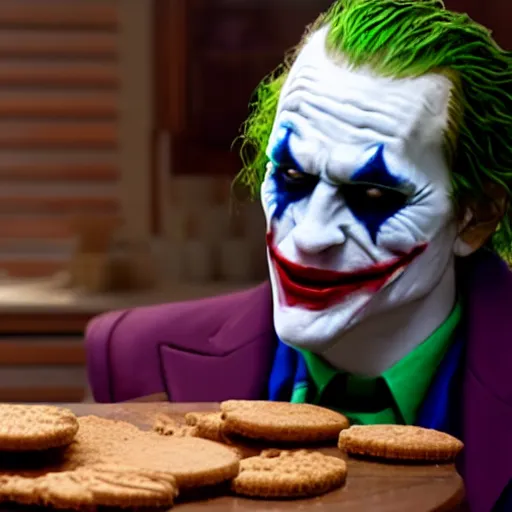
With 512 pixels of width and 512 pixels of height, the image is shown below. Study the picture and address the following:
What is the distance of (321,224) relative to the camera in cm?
126

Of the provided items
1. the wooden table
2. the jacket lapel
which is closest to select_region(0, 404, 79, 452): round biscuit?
the wooden table

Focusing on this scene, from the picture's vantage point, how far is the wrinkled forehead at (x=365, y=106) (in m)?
1.27

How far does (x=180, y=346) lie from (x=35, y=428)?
495 millimetres

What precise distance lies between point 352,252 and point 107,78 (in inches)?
76.6

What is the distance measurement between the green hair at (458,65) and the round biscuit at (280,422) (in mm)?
312

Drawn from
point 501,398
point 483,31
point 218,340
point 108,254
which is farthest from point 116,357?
point 108,254

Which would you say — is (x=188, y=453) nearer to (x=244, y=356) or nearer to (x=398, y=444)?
(x=398, y=444)

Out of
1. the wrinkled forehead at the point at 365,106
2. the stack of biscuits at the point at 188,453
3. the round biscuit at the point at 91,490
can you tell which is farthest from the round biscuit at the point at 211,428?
the wrinkled forehead at the point at 365,106

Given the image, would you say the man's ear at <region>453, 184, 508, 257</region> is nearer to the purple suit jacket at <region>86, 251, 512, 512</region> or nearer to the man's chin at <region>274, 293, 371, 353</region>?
the purple suit jacket at <region>86, 251, 512, 512</region>

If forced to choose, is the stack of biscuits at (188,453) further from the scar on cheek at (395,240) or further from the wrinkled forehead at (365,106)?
the wrinkled forehead at (365,106)

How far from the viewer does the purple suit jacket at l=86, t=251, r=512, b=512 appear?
1294 millimetres

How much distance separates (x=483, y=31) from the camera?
4.45 feet

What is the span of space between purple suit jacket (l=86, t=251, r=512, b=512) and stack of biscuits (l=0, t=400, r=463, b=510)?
156 mm

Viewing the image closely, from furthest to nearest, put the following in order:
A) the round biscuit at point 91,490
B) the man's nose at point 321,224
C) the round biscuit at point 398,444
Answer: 1. the man's nose at point 321,224
2. the round biscuit at point 398,444
3. the round biscuit at point 91,490
